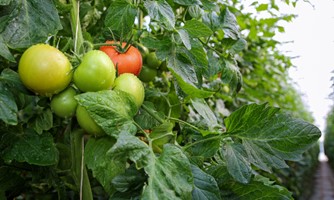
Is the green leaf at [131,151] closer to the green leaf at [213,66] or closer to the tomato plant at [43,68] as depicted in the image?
the tomato plant at [43,68]

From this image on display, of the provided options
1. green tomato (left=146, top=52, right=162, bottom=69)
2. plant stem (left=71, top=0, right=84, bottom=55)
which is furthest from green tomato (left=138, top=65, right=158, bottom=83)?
plant stem (left=71, top=0, right=84, bottom=55)

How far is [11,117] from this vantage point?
22.3 inches

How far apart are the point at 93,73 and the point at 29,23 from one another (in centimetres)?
13

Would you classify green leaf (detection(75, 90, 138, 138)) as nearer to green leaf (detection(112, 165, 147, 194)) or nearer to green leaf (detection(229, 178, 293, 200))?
green leaf (detection(112, 165, 147, 194))

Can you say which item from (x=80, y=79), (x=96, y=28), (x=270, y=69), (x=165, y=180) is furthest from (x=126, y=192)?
(x=270, y=69)

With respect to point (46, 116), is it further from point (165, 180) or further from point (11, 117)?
point (165, 180)

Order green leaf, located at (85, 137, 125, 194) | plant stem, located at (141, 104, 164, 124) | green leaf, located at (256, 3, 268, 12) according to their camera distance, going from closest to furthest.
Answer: green leaf, located at (85, 137, 125, 194), plant stem, located at (141, 104, 164, 124), green leaf, located at (256, 3, 268, 12)

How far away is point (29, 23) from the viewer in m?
0.61

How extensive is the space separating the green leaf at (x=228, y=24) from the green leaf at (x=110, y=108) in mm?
333

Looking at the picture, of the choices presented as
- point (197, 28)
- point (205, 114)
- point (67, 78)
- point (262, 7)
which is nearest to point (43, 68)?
point (67, 78)

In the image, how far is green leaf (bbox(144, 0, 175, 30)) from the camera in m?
0.67

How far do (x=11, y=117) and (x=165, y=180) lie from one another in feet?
0.75

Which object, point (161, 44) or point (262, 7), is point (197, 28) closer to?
point (161, 44)

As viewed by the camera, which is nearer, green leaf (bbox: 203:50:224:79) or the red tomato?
the red tomato
